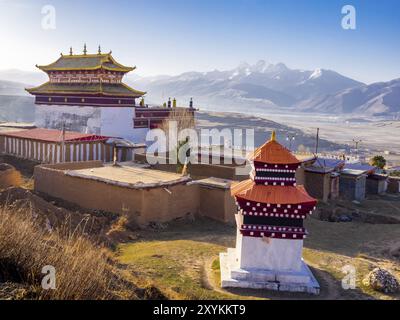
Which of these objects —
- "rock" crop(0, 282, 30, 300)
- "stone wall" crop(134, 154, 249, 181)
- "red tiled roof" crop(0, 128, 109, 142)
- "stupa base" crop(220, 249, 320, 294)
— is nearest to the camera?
"rock" crop(0, 282, 30, 300)

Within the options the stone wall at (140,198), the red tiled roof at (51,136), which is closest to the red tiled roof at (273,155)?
the stone wall at (140,198)

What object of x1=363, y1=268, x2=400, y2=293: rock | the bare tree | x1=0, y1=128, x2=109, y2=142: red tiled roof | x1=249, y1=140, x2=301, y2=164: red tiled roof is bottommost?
x1=363, y1=268, x2=400, y2=293: rock

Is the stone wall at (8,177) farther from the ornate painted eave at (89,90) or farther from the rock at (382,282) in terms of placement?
the rock at (382,282)

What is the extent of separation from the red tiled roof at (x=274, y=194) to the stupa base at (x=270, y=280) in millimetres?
2220

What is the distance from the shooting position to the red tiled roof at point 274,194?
1455cm

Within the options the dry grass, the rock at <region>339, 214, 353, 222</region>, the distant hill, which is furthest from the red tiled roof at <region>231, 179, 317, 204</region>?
the distant hill

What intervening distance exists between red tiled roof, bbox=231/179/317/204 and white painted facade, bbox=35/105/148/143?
1106 inches

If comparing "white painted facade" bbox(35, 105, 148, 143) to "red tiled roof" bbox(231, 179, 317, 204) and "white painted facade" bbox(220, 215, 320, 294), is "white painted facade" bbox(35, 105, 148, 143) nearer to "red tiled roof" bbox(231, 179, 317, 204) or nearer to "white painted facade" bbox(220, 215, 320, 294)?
"red tiled roof" bbox(231, 179, 317, 204)

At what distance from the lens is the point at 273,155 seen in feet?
48.9

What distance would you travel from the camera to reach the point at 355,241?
876 inches

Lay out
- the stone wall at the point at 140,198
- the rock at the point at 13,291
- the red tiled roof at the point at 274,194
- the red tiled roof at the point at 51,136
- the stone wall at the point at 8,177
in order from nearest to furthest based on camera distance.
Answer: the rock at the point at 13,291 < the red tiled roof at the point at 274,194 < the stone wall at the point at 140,198 < the stone wall at the point at 8,177 < the red tiled roof at the point at 51,136

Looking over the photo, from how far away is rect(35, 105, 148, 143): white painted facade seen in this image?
41062 millimetres
